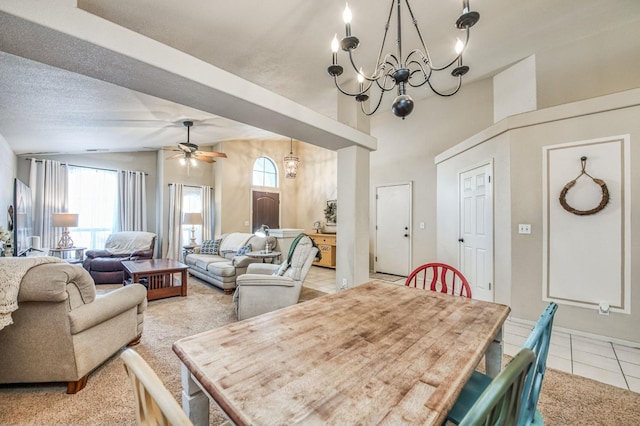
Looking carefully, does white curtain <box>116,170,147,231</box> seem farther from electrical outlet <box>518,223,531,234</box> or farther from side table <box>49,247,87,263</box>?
electrical outlet <box>518,223,531,234</box>

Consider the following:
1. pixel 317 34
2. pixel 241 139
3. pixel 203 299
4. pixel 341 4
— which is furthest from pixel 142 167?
pixel 341 4

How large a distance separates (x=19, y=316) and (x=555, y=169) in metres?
4.77

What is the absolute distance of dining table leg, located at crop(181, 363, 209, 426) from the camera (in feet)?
3.08

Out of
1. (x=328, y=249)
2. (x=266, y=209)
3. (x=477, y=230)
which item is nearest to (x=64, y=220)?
(x=266, y=209)

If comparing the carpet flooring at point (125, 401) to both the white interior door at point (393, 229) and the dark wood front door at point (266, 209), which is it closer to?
the white interior door at point (393, 229)

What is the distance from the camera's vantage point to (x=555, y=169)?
2877mm

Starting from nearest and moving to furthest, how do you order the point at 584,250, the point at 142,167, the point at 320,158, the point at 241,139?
the point at 584,250 → the point at 142,167 → the point at 241,139 → the point at 320,158

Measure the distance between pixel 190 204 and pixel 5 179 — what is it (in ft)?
10.4

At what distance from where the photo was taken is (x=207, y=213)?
Result: 6914 mm

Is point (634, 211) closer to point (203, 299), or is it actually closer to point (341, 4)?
point (341, 4)

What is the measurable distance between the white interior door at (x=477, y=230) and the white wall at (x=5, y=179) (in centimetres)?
650

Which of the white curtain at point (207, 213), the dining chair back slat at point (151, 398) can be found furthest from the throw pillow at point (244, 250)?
the dining chair back slat at point (151, 398)

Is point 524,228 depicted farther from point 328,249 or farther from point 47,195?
point 47,195

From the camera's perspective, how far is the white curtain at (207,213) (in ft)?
22.5
